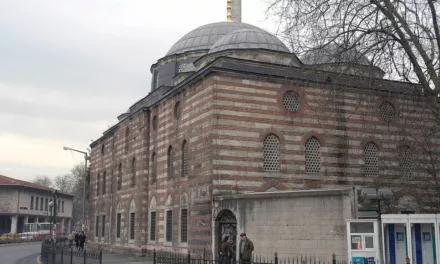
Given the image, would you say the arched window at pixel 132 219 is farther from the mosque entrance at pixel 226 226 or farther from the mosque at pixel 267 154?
the mosque entrance at pixel 226 226

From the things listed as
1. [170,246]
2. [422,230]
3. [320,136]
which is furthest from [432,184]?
[170,246]

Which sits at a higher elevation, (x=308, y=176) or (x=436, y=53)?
(x=436, y=53)

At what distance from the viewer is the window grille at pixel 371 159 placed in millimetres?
21828

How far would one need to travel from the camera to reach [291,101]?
68.2 feet

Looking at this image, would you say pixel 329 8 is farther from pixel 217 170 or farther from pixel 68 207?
pixel 68 207

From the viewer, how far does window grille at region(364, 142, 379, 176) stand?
21.8 metres

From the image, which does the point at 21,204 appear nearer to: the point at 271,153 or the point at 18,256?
the point at 18,256

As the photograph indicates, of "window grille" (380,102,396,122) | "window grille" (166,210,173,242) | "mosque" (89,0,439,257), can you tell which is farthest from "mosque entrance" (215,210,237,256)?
"window grille" (380,102,396,122)

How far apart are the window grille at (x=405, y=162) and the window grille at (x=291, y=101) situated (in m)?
5.72

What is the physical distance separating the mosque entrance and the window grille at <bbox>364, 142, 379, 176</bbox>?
286 inches

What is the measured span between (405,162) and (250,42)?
29.7 ft

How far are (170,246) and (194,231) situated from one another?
10.0ft

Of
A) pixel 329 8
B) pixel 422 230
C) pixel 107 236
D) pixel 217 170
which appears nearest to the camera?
pixel 422 230

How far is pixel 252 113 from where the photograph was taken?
19.7 meters
